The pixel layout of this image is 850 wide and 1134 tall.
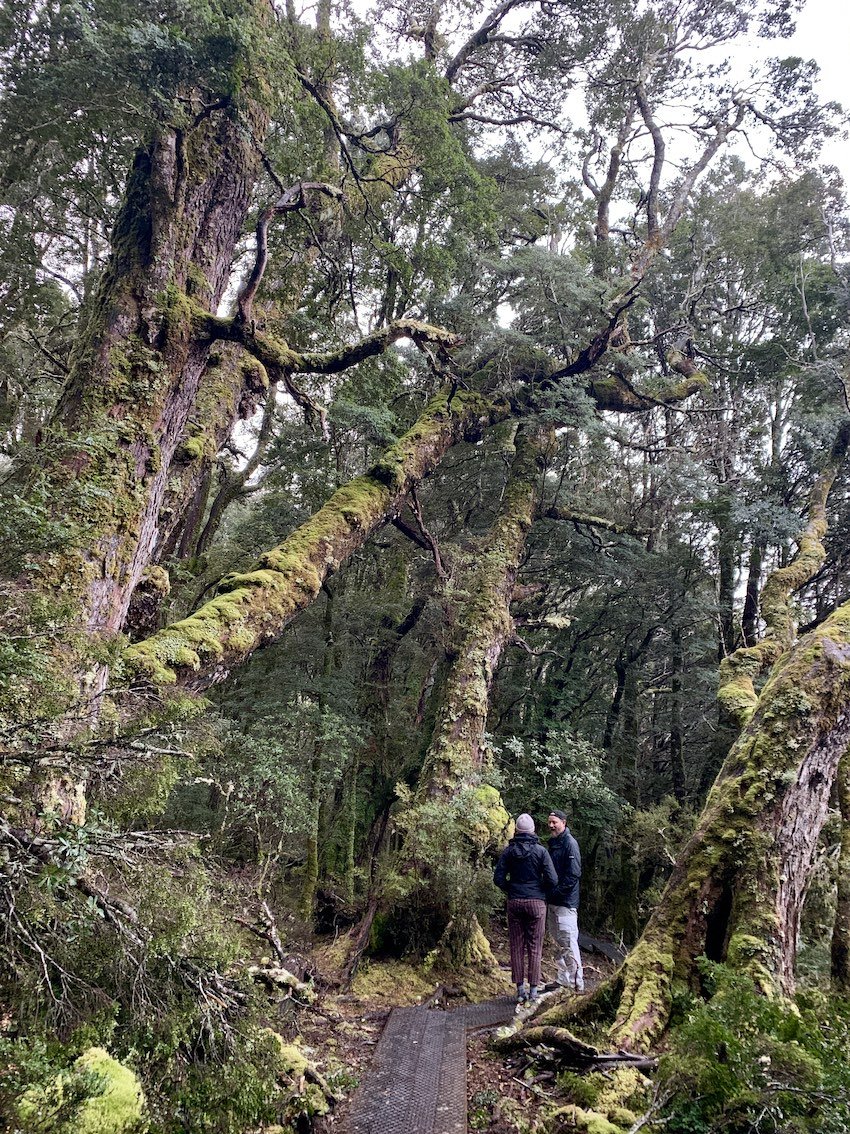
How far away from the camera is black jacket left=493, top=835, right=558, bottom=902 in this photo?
5.48 m

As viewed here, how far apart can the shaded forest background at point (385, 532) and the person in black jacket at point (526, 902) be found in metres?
1.35

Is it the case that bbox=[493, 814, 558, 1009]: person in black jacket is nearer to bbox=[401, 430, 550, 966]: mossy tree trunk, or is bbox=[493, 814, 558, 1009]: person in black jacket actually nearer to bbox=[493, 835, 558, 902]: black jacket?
bbox=[493, 835, 558, 902]: black jacket

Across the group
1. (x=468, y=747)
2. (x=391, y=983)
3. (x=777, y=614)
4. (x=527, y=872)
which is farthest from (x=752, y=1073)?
(x=468, y=747)

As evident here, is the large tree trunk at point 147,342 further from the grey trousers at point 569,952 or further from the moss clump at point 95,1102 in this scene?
the grey trousers at point 569,952

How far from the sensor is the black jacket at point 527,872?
5.48 m

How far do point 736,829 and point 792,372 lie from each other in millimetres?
10267

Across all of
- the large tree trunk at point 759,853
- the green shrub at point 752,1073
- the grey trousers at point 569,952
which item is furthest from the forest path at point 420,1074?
the green shrub at point 752,1073

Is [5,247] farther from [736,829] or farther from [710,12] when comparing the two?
[710,12]

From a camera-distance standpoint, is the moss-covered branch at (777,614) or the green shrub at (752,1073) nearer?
the green shrub at (752,1073)

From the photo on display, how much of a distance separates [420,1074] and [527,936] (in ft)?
5.34

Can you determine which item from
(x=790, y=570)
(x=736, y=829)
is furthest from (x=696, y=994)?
(x=790, y=570)

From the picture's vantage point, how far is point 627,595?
13070mm

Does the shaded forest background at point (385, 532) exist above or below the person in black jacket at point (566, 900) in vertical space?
above

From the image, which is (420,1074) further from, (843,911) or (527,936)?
(843,911)
